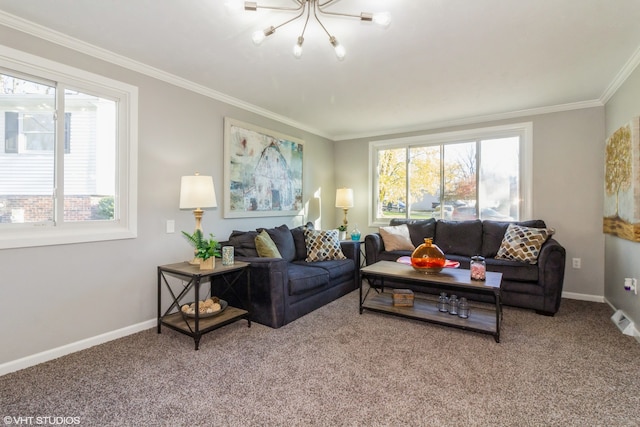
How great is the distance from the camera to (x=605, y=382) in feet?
6.49

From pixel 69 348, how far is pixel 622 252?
16.4 ft

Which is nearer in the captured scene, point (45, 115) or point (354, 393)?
point (354, 393)

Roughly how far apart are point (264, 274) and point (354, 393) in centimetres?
136

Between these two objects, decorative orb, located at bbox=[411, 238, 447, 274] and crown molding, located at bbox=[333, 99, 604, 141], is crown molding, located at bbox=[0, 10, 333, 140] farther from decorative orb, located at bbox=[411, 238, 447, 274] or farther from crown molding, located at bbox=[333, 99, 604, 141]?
decorative orb, located at bbox=[411, 238, 447, 274]

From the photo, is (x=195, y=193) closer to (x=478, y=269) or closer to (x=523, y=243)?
(x=478, y=269)

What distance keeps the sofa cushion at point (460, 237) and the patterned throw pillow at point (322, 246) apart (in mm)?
1424

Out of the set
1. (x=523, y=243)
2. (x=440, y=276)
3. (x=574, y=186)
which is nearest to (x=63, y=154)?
(x=440, y=276)

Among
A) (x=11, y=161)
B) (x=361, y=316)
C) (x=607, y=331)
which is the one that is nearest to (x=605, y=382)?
(x=607, y=331)

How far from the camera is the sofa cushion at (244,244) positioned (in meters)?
3.29

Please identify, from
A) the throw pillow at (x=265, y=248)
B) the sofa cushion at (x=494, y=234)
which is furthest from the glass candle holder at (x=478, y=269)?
the throw pillow at (x=265, y=248)

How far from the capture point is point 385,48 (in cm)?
248

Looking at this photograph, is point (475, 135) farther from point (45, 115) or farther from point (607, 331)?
point (45, 115)

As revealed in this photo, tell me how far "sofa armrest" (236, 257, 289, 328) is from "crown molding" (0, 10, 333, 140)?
75.2 inches

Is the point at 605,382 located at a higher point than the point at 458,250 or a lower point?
lower
